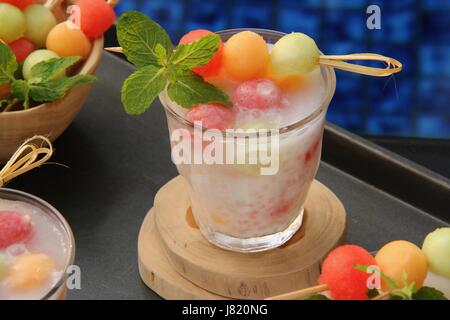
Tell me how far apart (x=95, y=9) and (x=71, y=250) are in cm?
51

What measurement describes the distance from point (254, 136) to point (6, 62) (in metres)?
0.43

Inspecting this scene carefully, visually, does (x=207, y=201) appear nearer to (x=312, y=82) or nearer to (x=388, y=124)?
(x=312, y=82)

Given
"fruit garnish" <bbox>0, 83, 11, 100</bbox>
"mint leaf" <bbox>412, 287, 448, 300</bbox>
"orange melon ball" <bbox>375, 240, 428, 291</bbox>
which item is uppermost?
"fruit garnish" <bbox>0, 83, 11, 100</bbox>

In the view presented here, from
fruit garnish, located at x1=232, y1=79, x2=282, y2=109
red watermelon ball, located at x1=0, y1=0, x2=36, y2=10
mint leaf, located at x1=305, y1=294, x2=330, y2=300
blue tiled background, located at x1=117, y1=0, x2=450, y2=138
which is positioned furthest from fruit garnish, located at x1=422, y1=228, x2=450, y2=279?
blue tiled background, located at x1=117, y1=0, x2=450, y2=138

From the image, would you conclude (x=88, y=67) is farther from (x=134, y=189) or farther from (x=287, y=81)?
(x=287, y=81)

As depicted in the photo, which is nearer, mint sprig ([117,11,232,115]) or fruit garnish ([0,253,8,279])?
fruit garnish ([0,253,8,279])

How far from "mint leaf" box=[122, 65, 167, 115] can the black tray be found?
239 millimetres

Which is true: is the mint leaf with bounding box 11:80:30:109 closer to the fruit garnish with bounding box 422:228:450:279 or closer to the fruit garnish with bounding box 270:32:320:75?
the fruit garnish with bounding box 270:32:320:75

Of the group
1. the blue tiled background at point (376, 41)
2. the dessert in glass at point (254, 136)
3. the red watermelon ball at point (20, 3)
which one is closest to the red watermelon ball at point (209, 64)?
the dessert in glass at point (254, 136)

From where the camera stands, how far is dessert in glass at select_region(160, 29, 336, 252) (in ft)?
3.63

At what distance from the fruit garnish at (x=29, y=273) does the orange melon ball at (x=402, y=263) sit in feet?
1.22

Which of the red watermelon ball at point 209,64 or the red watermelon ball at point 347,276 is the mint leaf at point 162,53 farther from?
the red watermelon ball at point 347,276

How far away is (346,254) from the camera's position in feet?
3.39

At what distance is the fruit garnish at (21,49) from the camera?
1385 millimetres
